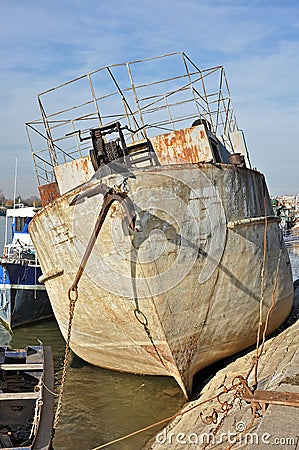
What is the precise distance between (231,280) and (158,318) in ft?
4.07

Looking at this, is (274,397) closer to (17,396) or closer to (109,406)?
(17,396)

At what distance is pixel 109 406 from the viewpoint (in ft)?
22.7

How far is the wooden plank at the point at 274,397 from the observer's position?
3.83m

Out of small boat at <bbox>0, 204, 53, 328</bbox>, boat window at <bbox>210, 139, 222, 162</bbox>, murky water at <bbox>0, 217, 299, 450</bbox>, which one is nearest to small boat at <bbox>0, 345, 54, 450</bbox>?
murky water at <bbox>0, 217, 299, 450</bbox>

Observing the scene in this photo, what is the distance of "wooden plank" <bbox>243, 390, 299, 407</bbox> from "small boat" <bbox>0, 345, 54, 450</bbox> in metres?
2.14

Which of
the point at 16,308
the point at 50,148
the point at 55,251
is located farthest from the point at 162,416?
the point at 16,308

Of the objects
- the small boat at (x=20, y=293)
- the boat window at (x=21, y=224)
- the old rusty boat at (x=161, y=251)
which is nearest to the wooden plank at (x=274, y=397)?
the old rusty boat at (x=161, y=251)

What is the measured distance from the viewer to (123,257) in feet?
20.1

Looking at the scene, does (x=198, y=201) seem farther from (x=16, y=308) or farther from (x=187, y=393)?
(x=16, y=308)

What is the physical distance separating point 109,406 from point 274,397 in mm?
3649

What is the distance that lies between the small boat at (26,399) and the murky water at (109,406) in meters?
0.54

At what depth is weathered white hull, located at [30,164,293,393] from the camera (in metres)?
6.09

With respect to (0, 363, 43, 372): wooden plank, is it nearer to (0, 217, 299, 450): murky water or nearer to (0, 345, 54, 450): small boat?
(0, 345, 54, 450): small boat

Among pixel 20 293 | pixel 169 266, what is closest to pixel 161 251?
pixel 169 266
